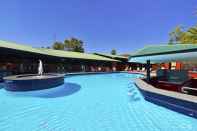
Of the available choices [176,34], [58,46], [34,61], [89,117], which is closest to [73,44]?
[58,46]

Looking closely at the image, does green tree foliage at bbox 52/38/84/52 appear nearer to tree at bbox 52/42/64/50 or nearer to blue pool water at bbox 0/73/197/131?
tree at bbox 52/42/64/50

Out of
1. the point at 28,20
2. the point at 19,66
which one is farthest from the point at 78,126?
the point at 28,20

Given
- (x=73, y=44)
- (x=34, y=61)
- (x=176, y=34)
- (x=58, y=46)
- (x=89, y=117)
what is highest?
(x=73, y=44)

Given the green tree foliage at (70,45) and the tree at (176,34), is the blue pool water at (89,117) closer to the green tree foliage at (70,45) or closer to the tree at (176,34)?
the tree at (176,34)

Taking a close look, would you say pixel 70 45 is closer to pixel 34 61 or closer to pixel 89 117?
pixel 34 61

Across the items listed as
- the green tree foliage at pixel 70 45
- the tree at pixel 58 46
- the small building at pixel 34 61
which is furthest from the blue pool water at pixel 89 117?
the tree at pixel 58 46

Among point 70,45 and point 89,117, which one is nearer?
point 89,117

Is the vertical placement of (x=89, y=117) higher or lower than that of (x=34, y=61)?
lower

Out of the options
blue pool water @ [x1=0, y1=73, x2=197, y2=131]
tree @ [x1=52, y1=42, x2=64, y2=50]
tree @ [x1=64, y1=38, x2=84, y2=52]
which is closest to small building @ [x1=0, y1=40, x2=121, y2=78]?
blue pool water @ [x1=0, y1=73, x2=197, y2=131]

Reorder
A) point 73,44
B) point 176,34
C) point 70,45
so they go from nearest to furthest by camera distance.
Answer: point 176,34
point 73,44
point 70,45

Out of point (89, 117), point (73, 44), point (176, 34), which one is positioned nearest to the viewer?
point (89, 117)

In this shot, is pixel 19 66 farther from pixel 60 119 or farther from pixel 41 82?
pixel 60 119

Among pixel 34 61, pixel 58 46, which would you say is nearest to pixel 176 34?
pixel 34 61

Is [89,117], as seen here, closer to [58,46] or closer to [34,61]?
[34,61]
